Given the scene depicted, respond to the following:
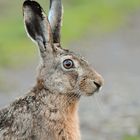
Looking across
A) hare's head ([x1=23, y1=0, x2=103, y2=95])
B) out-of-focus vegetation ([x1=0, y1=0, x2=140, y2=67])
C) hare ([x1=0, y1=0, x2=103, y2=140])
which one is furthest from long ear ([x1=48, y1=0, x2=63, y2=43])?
out-of-focus vegetation ([x1=0, y1=0, x2=140, y2=67])

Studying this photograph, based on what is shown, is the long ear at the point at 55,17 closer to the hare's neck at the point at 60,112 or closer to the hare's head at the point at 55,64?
the hare's head at the point at 55,64

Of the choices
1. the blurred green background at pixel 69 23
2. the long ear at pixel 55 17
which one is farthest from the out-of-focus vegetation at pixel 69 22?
the long ear at pixel 55 17

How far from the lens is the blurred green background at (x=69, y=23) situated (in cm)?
2028

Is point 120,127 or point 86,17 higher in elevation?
point 86,17

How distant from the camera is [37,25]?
1121 centimetres

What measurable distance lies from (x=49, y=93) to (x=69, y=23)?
11.6 m

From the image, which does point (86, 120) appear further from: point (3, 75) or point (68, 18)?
point (68, 18)

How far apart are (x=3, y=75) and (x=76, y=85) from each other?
7.88m

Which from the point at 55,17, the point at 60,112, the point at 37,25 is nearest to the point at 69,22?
the point at 55,17

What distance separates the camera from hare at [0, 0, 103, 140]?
Result: 10867 mm

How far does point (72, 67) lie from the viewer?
36.1 feet

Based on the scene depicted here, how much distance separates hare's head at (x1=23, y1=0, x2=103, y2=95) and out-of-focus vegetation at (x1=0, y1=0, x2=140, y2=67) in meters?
8.41

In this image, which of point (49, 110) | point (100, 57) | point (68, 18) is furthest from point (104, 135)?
point (68, 18)

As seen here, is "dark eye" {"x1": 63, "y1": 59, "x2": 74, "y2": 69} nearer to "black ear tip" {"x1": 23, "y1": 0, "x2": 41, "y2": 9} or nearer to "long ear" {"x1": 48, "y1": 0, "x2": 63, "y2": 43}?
"long ear" {"x1": 48, "y1": 0, "x2": 63, "y2": 43}
